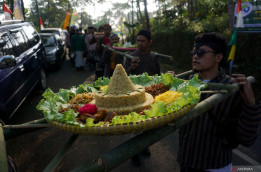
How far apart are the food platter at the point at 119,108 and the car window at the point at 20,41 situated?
4.47 m

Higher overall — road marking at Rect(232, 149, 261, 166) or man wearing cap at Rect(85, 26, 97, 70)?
man wearing cap at Rect(85, 26, 97, 70)

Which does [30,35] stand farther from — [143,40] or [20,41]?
[143,40]

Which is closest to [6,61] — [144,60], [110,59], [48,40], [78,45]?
[144,60]

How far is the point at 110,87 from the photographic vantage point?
188 centimetres

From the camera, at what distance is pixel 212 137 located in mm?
2055

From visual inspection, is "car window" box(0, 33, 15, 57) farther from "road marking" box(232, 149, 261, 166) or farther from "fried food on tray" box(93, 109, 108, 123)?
"road marking" box(232, 149, 261, 166)

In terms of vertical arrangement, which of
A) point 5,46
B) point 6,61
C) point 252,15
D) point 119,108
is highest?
point 252,15

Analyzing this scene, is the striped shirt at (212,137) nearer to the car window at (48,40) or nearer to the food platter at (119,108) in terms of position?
the food platter at (119,108)

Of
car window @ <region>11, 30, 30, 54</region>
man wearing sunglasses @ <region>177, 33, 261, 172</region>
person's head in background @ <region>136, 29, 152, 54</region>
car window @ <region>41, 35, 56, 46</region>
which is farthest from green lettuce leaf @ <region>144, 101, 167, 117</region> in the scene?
car window @ <region>41, 35, 56, 46</region>

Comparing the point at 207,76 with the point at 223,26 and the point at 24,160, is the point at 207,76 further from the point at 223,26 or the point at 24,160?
the point at 223,26

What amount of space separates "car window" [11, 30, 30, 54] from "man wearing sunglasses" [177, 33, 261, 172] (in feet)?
17.2

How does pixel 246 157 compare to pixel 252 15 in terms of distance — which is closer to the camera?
pixel 246 157

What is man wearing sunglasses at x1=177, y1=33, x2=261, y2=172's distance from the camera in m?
1.88

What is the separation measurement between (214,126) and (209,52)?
28.2 inches
